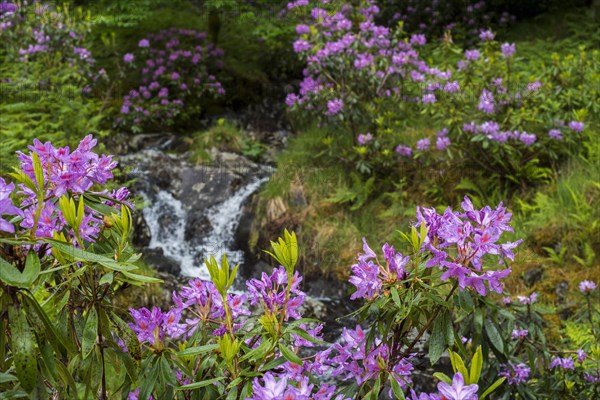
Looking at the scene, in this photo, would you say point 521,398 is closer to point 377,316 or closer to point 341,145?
point 377,316

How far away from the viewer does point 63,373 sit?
1.01m

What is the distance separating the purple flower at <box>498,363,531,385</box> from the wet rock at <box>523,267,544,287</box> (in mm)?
1994

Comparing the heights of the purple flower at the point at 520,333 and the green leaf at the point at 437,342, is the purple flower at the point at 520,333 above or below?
below

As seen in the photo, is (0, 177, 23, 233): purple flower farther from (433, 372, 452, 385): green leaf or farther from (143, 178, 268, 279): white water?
(143, 178, 268, 279): white water

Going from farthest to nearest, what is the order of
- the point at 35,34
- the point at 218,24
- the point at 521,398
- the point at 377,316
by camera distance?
the point at 218,24 < the point at 35,34 < the point at 521,398 < the point at 377,316

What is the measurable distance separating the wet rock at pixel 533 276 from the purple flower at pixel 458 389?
344 centimetres

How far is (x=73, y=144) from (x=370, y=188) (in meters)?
3.14

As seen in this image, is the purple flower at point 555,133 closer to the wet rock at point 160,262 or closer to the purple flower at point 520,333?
the purple flower at point 520,333

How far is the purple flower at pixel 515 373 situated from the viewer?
2150 mm

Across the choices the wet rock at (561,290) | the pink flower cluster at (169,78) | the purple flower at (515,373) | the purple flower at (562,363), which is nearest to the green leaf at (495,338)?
the purple flower at (515,373)

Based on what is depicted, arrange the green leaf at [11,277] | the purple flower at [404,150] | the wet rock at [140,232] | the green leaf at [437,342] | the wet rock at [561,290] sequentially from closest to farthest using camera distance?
the green leaf at [11,277] → the green leaf at [437,342] → the wet rock at [561,290] → the purple flower at [404,150] → the wet rock at [140,232]

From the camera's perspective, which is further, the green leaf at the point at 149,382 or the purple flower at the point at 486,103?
the purple flower at the point at 486,103

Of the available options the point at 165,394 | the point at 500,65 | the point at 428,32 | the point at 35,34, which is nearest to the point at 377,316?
the point at 165,394

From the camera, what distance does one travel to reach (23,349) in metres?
0.88
